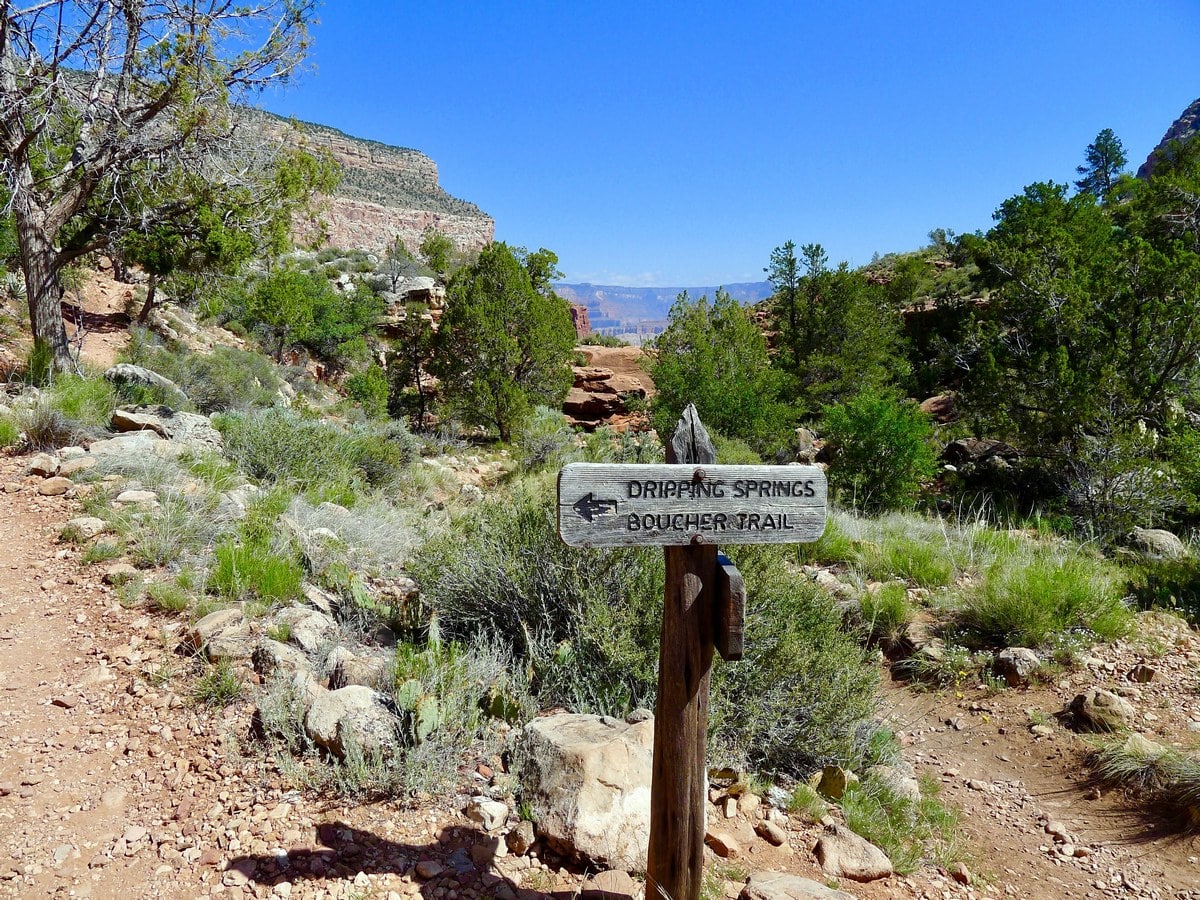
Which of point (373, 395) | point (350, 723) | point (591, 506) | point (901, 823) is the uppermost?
point (373, 395)

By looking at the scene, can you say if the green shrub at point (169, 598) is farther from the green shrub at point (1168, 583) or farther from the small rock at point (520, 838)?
the green shrub at point (1168, 583)

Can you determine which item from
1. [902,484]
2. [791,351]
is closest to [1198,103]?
[791,351]

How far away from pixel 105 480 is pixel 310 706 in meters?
4.16

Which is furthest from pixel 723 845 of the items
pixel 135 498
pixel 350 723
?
pixel 135 498

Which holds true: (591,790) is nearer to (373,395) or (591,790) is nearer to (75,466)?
(75,466)

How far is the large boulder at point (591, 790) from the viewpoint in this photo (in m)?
2.57

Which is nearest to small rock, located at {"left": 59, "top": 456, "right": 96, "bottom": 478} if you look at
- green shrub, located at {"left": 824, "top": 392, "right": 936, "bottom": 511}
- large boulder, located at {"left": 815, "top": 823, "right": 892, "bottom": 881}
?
large boulder, located at {"left": 815, "top": 823, "right": 892, "bottom": 881}

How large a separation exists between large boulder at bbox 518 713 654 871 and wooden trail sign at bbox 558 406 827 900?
0.36m

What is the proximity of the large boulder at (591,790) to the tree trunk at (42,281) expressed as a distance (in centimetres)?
906

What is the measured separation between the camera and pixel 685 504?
6.86 ft

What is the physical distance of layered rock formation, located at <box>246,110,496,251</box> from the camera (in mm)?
59812

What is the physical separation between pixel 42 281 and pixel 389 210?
58.7 metres

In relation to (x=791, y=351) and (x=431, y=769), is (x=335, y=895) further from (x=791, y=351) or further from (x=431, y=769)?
(x=791, y=351)

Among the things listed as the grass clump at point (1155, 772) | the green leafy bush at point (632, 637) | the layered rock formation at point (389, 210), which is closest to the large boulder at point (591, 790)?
the green leafy bush at point (632, 637)
